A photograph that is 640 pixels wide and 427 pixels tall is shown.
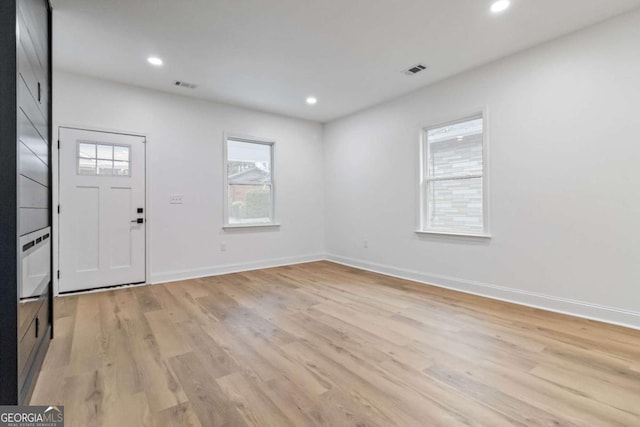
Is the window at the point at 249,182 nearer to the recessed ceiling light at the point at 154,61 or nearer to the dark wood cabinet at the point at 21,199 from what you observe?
the recessed ceiling light at the point at 154,61

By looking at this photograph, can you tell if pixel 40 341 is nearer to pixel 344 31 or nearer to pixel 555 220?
pixel 344 31

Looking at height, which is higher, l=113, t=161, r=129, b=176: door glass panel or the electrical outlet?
l=113, t=161, r=129, b=176: door glass panel

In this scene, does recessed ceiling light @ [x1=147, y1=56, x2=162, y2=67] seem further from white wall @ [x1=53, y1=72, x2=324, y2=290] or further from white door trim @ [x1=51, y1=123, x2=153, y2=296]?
white door trim @ [x1=51, y1=123, x2=153, y2=296]

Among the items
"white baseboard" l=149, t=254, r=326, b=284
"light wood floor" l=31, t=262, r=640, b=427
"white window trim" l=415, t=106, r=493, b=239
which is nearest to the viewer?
"light wood floor" l=31, t=262, r=640, b=427

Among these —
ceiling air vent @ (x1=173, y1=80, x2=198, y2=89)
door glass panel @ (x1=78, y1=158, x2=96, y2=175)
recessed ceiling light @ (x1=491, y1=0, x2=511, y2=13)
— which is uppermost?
ceiling air vent @ (x1=173, y1=80, x2=198, y2=89)

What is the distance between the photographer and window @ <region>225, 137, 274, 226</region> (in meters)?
5.11

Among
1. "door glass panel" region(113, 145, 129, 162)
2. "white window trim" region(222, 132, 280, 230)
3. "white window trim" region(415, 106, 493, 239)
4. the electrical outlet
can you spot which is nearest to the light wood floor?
"white window trim" region(415, 106, 493, 239)

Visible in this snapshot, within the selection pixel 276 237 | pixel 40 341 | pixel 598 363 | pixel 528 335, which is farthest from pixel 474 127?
pixel 40 341

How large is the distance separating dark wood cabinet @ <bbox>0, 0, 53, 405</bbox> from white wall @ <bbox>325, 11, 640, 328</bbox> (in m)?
4.04

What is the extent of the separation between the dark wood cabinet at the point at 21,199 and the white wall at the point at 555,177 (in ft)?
13.3

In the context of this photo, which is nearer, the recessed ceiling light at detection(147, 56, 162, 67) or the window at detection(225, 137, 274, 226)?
the recessed ceiling light at detection(147, 56, 162, 67)

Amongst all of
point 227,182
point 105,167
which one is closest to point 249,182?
point 227,182

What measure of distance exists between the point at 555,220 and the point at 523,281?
28.9 inches

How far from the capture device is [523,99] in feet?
10.8
